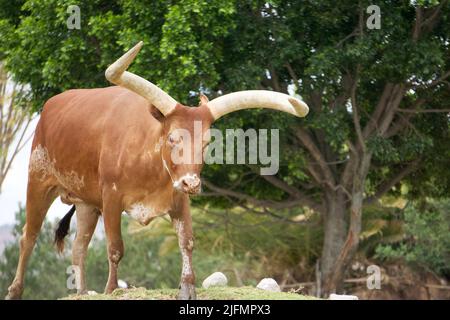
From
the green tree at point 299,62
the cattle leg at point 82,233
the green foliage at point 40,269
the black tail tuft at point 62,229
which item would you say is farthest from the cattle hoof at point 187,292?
the green foliage at point 40,269

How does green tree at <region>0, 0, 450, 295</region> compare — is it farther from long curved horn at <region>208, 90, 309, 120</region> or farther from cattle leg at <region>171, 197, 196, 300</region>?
long curved horn at <region>208, 90, 309, 120</region>

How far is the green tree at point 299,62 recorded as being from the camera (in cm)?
1372

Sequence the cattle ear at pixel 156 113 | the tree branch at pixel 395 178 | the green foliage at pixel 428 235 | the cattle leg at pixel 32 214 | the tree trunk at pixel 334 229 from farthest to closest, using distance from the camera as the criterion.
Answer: the green foliage at pixel 428 235
the tree branch at pixel 395 178
the tree trunk at pixel 334 229
the cattle leg at pixel 32 214
the cattle ear at pixel 156 113

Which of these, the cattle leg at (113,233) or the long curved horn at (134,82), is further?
the cattle leg at (113,233)

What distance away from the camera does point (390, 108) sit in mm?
15891

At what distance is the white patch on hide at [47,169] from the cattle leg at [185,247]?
1.19 m

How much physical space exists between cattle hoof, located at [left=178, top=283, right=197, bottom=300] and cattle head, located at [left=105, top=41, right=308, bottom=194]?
953mm

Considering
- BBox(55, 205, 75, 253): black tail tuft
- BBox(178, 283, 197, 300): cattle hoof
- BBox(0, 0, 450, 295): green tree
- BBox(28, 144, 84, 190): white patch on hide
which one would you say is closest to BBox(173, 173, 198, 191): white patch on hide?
BBox(178, 283, 197, 300): cattle hoof

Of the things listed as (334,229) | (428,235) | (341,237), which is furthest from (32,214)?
(428,235)

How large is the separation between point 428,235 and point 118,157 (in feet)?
50.8

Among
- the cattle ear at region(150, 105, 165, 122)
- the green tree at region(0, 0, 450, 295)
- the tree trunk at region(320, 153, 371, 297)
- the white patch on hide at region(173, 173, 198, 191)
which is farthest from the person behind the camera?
the tree trunk at region(320, 153, 371, 297)

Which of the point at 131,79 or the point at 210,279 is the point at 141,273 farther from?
the point at 131,79

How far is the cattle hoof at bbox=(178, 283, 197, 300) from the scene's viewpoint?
734 cm

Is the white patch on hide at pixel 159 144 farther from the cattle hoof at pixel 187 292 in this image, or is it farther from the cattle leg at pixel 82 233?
the cattle leg at pixel 82 233
